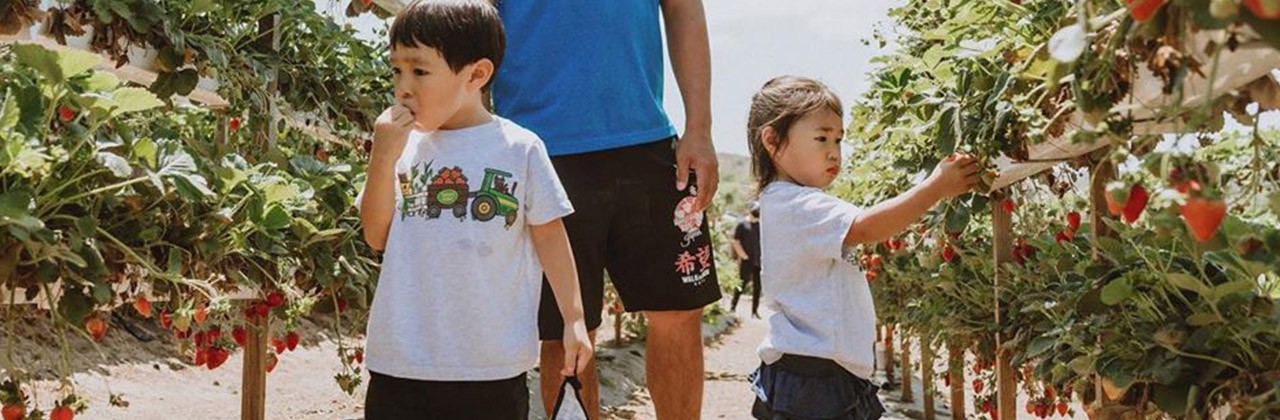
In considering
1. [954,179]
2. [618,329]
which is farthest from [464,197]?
[618,329]

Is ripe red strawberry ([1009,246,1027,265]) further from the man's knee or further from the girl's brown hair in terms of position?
the man's knee

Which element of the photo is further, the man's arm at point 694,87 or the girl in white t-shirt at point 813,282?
the man's arm at point 694,87

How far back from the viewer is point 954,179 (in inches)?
A: 82.8

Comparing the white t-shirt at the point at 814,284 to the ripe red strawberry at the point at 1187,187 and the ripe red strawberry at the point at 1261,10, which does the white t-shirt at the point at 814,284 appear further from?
the ripe red strawberry at the point at 1261,10

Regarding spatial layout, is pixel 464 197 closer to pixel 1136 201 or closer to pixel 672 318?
pixel 672 318

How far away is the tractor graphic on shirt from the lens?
201 cm

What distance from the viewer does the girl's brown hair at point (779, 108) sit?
255 centimetres

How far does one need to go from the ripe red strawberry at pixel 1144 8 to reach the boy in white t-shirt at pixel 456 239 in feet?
3.66

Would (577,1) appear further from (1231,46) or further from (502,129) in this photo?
(1231,46)

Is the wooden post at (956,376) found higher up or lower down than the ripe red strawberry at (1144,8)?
lower down

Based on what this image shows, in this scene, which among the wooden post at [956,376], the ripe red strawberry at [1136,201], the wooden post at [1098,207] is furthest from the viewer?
the wooden post at [956,376]

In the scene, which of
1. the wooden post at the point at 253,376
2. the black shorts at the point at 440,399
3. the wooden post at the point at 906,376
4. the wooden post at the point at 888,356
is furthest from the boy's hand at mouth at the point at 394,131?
the wooden post at the point at 888,356

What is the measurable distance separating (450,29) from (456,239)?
33 cm

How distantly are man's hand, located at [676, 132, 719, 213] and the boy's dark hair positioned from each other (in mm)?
626
